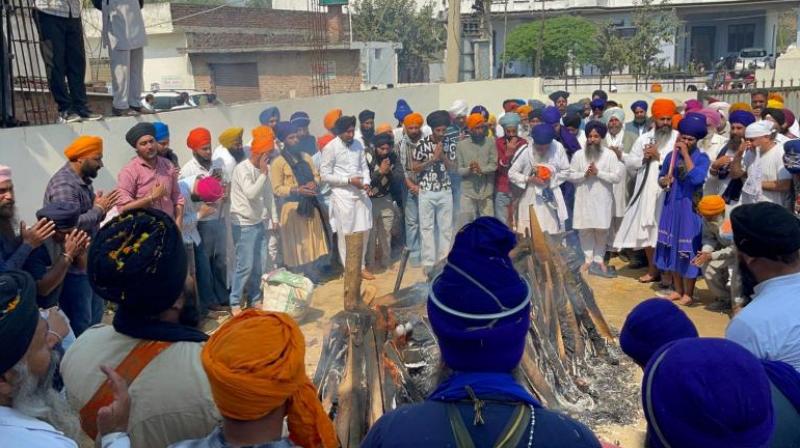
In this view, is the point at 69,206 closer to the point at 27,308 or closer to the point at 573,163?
the point at 27,308

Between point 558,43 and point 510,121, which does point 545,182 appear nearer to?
point 510,121

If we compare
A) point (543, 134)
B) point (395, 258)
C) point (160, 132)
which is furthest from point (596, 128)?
point (160, 132)

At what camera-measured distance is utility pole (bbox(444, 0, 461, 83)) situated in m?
17.1

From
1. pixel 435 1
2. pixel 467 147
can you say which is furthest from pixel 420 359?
pixel 435 1

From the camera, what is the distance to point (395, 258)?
908 centimetres

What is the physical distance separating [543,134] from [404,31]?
38.3 m

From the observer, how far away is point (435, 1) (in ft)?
164

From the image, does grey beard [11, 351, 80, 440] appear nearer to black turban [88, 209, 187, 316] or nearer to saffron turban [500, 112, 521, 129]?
black turban [88, 209, 187, 316]

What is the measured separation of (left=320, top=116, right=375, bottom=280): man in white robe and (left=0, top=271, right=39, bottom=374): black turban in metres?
5.80

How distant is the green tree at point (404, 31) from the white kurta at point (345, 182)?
121 feet

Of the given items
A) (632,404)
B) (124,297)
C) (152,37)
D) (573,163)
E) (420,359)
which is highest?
(152,37)

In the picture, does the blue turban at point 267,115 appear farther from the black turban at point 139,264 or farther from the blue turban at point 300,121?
the black turban at point 139,264

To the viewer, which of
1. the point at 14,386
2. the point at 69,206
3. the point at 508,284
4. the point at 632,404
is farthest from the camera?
the point at 632,404

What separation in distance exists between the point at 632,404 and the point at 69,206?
414 cm
